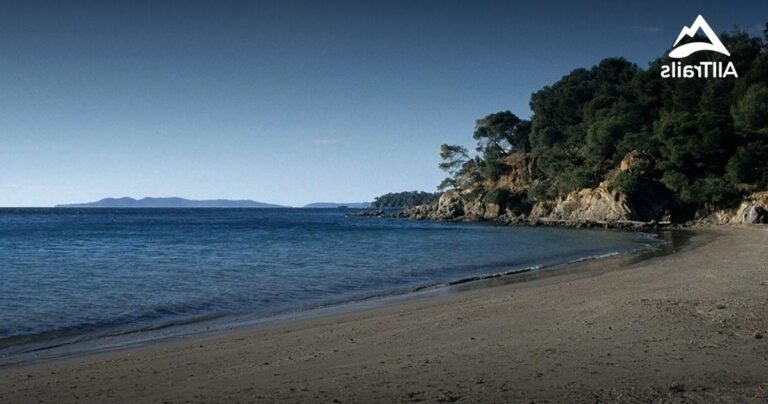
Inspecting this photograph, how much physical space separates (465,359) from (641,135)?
226 ft

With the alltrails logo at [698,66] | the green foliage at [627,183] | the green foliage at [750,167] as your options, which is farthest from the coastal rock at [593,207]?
the alltrails logo at [698,66]

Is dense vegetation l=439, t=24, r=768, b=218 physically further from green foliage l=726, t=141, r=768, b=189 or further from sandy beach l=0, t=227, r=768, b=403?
sandy beach l=0, t=227, r=768, b=403

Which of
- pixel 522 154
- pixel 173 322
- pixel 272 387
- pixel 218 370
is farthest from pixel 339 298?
pixel 522 154

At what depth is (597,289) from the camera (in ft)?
54.2

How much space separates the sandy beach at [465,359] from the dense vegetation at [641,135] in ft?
179

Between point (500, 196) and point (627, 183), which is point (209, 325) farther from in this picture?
point (500, 196)

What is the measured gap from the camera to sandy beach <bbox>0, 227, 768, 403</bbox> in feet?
23.1

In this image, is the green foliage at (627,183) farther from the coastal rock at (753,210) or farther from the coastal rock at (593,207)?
the coastal rock at (753,210)

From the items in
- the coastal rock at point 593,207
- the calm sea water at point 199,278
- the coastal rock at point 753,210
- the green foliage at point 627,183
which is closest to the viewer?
the calm sea water at point 199,278

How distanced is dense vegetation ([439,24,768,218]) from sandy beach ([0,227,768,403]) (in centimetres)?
5453

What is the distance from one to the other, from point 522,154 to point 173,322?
91414mm

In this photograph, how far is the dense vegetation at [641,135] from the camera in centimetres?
6169

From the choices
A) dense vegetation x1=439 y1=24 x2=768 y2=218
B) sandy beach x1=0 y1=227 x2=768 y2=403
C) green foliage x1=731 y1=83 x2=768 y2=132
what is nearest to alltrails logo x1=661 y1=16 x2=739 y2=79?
dense vegetation x1=439 y1=24 x2=768 y2=218

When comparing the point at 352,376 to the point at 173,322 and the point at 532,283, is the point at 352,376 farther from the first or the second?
the point at 532,283
